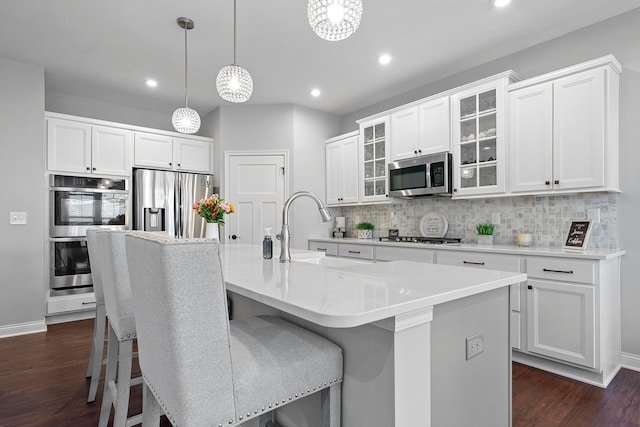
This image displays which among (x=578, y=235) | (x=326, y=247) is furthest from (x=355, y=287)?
(x=326, y=247)

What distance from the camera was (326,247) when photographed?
4656mm

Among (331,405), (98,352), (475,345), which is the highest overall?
(475,345)

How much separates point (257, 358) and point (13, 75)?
427 centimetres

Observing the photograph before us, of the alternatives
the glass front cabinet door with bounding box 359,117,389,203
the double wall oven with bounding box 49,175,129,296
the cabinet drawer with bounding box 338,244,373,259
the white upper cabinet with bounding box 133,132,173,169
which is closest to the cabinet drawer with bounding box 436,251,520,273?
the cabinet drawer with bounding box 338,244,373,259

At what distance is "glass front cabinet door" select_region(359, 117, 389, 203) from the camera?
13.9 ft

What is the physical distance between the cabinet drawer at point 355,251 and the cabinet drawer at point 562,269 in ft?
5.66

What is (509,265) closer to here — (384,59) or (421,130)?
(421,130)

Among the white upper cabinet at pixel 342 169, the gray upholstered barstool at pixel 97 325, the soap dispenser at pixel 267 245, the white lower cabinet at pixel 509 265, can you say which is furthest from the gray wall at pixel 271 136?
the soap dispenser at pixel 267 245

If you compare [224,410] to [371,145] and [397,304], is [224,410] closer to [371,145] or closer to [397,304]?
[397,304]

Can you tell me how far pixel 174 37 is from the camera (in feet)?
10.1

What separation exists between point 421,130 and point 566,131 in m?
1.37

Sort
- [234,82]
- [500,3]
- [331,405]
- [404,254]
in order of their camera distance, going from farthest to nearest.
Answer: [404,254]
[500,3]
[234,82]
[331,405]

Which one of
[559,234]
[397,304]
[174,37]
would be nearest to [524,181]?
[559,234]

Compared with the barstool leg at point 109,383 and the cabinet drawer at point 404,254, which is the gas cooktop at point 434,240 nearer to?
the cabinet drawer at point 404,254
